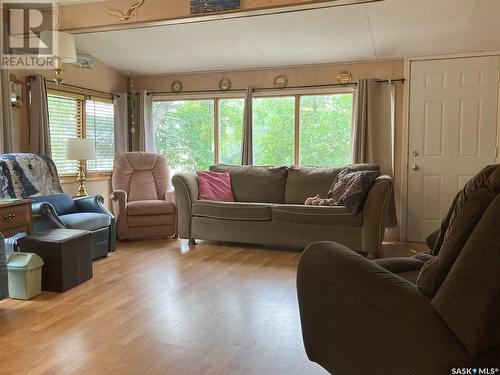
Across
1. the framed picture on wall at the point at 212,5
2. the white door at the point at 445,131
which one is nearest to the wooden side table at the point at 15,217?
the framed picture on wall at the point at 212,5

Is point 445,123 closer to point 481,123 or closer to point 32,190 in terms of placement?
point 481,123

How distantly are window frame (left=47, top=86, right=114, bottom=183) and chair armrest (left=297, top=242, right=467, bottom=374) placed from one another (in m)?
4.25

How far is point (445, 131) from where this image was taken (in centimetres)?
479

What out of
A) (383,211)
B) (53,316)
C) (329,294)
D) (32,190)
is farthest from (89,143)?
(329,294)

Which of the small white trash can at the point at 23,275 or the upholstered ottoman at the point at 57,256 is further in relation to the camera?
the upholstered ottoman at the point at 57,256

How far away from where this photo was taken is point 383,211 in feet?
13.3

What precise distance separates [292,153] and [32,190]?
3.05 meters

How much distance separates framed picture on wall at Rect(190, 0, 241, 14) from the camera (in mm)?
3346

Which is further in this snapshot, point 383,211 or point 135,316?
point 383,211

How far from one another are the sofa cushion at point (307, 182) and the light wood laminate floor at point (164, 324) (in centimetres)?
108

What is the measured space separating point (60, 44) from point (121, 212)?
189cm

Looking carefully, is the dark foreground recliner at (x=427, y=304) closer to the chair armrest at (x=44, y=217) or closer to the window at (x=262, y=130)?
the chair armrest at (x=44, y=217)

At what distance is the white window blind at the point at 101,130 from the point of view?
5.64m

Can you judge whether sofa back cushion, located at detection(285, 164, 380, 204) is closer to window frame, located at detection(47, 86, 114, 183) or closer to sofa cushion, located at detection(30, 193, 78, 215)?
sofa cushion, located at detection(30, 193, 78, 215)
